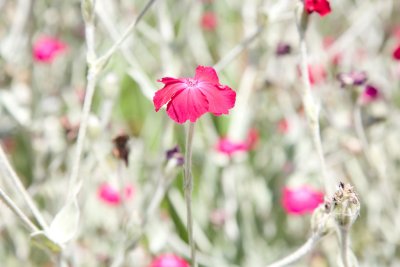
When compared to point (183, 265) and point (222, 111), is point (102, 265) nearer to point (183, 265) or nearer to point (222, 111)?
point (183, 265)

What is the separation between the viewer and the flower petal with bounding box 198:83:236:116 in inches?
26.2

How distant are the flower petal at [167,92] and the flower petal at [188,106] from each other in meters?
0.01

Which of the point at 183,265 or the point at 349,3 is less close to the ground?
the point at 349,3

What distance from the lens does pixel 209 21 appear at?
7.41ft

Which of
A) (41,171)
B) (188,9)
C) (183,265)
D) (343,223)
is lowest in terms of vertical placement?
(343,223)

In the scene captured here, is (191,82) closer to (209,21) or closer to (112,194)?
(112,194)

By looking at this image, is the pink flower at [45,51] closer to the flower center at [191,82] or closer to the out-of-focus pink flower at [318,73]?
the out-of-focus pink flower at [318,73]

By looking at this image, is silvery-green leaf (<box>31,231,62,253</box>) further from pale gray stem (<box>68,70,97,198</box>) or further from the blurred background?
the blurred background

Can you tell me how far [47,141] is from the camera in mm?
1469

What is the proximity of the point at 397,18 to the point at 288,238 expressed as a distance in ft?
3.95

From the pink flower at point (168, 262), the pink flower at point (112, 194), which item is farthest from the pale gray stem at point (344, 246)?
the pink flower at point (112, 194)

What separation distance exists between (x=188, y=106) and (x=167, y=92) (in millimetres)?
45

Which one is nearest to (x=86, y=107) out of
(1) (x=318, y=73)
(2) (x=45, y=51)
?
(2) (x=45, y=51)

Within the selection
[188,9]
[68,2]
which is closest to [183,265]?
[188,9]
